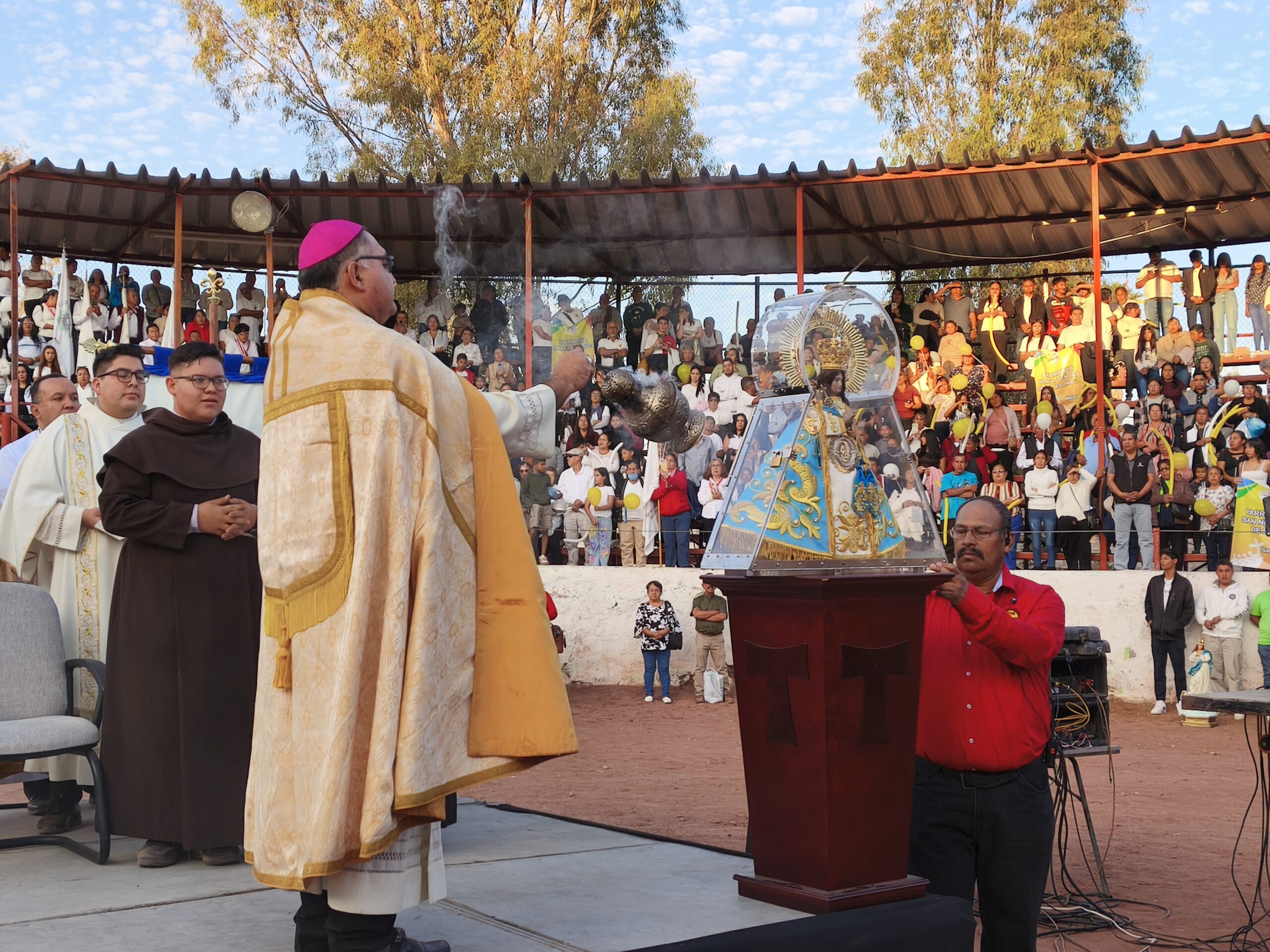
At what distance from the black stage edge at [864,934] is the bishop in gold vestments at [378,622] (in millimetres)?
661

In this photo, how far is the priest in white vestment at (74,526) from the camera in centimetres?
511

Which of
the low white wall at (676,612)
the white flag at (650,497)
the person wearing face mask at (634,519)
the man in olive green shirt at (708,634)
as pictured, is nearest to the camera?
the low white wall at (676,612)

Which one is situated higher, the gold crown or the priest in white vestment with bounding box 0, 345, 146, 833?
the gold crown

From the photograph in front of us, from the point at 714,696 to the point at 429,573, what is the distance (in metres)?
10.2

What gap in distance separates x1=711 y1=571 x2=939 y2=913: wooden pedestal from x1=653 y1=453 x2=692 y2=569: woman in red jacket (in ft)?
32.4

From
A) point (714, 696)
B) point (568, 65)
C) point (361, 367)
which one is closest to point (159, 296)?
point (714, 696)

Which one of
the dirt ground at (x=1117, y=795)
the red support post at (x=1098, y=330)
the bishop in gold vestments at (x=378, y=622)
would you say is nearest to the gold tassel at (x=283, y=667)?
the bishop in gold vestments at (x=378, y=622)

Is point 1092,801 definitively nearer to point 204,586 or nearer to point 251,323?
point 204,586

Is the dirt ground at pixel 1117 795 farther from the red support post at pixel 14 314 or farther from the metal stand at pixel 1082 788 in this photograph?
the red support post at pixel 14 314

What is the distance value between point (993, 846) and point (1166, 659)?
30.4 ft

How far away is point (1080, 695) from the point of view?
19.8ft

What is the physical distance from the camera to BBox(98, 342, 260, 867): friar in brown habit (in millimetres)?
4391

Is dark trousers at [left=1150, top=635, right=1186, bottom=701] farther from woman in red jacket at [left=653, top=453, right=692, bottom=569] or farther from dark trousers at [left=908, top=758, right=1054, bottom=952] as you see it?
dark trousers at [left=908, top=758, right=1054, bottom=952]

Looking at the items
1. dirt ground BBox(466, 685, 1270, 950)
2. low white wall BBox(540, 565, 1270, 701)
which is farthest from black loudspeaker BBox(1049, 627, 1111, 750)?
low white wall BBox(540, 565, 1270, 701)
